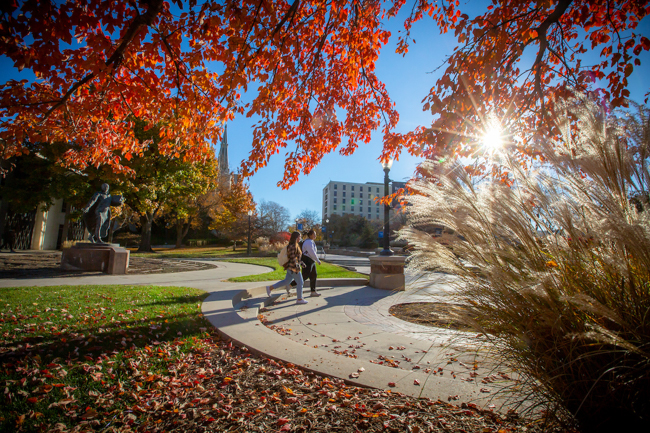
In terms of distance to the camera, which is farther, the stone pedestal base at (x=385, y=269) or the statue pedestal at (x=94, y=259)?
the statue pedestal at (x=94, y=259)

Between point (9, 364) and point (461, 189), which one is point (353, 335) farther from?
point (9, 364)

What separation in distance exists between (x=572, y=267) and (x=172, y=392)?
9.54 feet

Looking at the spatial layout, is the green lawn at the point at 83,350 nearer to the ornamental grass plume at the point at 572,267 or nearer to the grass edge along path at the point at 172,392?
the grass edge along path at the point at 172,392

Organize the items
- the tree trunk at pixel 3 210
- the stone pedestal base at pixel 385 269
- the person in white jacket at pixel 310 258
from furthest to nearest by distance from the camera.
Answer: the tree trunk at pixel 3 210 → the stone pedestal base at pixel 385 269 → the person in white jacket at pixel 310 258

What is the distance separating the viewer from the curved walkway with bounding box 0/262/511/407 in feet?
6.53

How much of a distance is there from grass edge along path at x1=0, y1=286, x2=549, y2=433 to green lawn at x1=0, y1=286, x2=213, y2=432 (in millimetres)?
10

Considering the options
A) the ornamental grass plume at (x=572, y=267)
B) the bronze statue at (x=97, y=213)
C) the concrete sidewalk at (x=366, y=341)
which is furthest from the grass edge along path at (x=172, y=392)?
the bronze statue at (x=97, y=213)

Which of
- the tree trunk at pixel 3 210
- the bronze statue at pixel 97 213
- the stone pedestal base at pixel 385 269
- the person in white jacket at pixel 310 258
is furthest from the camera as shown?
the tree trunk at pixel 3 210

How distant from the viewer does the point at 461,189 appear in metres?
1.65

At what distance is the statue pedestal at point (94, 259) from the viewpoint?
33.5 feet

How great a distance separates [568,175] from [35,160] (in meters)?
28.4

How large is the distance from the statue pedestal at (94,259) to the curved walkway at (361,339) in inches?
75.5

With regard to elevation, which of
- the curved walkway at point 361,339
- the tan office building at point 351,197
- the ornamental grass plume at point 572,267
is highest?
the tan office building at point 351,197

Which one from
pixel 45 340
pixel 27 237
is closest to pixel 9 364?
pixel 45 340
